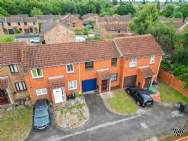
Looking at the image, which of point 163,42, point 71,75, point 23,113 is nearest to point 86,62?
point 71,75

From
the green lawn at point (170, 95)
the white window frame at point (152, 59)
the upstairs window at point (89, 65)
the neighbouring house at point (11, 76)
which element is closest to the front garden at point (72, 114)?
the upstairs window at point (89, 65)

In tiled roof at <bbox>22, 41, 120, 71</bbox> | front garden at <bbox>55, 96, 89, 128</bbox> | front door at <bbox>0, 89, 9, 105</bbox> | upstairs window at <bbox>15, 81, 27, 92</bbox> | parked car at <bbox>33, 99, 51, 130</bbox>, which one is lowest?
front garden at <bbox>55, 96, 89, 128</bbox>

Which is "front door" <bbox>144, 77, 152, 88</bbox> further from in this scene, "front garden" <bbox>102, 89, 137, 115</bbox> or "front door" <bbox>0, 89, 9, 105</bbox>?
"front door" <bbox>0, 89, 9, 105</bbox>

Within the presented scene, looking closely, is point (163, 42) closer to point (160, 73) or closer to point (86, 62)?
point (160, 73)

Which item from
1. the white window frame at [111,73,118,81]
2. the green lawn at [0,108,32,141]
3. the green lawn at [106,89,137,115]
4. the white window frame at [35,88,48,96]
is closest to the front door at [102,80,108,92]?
the green lawn at [106,89,137,115]

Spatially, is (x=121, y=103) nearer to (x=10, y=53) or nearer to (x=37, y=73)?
(x=37, y=73)
